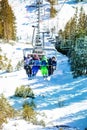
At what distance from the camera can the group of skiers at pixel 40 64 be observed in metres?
27.4

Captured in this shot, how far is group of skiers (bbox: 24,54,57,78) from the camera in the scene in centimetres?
2744

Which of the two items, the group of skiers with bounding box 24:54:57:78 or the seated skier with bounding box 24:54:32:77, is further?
the seated skier with bounding box 24:54:32:77

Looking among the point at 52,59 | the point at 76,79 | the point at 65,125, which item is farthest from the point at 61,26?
the point at 52,59

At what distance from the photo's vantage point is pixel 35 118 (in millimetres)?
38969

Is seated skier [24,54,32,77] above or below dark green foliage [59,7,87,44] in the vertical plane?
above

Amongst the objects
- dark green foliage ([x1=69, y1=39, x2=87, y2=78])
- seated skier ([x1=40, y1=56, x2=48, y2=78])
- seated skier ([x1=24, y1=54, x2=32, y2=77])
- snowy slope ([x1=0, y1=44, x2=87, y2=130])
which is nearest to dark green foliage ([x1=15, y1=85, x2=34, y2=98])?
snowy slope ([x1=0, y1=44, x2=87, y2=130])

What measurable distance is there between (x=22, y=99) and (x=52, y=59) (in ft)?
56.9

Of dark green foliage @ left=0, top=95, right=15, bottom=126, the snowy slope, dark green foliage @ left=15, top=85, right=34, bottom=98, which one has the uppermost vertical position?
dark green foliage @ left=0, top=95, right=15, bottom=126

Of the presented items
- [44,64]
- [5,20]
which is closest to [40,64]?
[44,64]

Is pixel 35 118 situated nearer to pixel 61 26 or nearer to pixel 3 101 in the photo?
pixel 3 101

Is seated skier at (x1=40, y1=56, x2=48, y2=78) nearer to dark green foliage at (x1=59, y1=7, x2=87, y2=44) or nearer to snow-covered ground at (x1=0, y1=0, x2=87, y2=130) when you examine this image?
snow-covered ground at (x1=0, y1=0, x2=87, y2=130)

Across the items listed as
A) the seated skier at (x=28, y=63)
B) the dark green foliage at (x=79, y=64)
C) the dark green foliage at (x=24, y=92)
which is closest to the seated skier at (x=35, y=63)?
the seated skier at (x=28, y=63)

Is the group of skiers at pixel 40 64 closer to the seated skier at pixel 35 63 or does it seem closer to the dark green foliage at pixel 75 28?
the seated skier at pixel 35 63

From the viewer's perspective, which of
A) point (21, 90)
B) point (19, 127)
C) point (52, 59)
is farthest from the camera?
point (21, 90)
